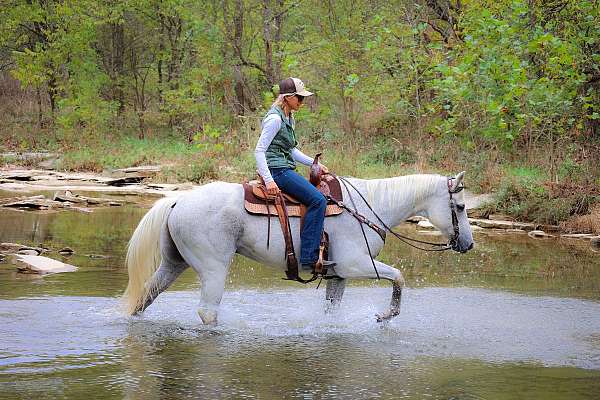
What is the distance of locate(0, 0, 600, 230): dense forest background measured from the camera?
667 inches

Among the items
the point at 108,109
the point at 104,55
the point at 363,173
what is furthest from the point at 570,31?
the point at 104,55

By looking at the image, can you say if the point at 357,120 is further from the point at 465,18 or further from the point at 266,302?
the point at 266,302

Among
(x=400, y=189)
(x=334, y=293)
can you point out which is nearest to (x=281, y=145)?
(x=400, y=189)

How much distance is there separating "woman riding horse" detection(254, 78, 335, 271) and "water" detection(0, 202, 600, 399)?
0.83 meters

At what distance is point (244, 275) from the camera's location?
11.8 meters

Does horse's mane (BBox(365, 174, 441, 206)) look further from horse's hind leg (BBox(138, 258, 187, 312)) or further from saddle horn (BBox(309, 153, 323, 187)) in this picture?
horse's hind leg (BBox(138, 258, 187, 312))

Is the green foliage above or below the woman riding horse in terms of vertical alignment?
above

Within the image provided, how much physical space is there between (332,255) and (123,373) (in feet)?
8.80

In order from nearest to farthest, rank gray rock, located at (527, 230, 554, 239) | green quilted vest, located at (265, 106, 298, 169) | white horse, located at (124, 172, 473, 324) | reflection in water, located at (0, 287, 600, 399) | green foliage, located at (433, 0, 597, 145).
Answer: reflection in water, located at (0, 287, 600, 399), white horse, located at (124, 172, 473, 324), green quilted vest, located at (265, 106, 298, 169), green foliage, located at (433, 0, 597, 145), gray rock, located at (527, 230, 554, 239)

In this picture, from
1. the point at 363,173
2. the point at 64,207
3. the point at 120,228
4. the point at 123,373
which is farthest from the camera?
the point at 363,173

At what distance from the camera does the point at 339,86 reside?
27328 millimetres

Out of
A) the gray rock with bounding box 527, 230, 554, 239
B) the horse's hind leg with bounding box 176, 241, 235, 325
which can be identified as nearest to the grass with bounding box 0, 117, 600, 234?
the gray rock with bounding box 527, 230, 554, 239

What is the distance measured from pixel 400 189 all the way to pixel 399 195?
0.07 m

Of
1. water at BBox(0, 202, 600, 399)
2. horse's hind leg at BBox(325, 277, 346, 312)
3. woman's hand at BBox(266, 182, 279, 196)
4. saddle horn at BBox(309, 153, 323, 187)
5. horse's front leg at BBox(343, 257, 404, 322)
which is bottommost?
water at BBox(0, 202, 600, 399)
